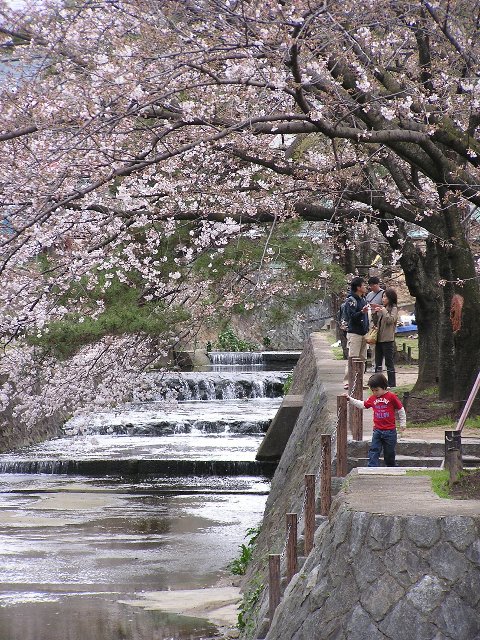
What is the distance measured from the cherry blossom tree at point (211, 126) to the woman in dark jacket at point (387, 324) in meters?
1.22

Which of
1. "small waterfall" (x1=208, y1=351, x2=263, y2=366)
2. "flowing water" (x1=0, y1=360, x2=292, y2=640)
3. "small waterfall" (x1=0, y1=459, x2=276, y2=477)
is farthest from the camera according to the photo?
"small waterfall" (x1=208, y1=351, x2=263, y2=366)

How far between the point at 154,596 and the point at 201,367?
2813cm

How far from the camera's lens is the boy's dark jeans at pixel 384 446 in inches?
330

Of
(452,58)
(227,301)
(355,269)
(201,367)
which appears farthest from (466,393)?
(201,367)

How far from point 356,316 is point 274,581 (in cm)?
574

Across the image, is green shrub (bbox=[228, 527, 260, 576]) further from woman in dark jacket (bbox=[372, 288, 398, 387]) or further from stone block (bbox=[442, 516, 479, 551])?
stone block (bbox=[442, 516, 479, 551])

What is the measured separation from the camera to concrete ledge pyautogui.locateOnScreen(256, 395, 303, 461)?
19578 millimetres

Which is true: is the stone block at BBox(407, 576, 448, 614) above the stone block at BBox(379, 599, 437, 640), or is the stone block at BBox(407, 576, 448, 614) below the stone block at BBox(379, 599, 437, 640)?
above

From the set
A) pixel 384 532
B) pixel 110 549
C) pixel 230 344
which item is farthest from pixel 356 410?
pixel 230 344

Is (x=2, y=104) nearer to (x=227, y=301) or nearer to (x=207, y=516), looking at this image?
(x=227, y=301)

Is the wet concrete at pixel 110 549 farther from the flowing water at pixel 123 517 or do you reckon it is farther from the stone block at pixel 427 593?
the stone block at pixel 427 593

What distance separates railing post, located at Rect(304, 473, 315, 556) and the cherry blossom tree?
2.91m

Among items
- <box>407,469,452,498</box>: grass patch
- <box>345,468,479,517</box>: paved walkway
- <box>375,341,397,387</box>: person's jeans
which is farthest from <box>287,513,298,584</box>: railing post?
<box>375,341,397,387</box>: person's jeans

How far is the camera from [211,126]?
8805mm
